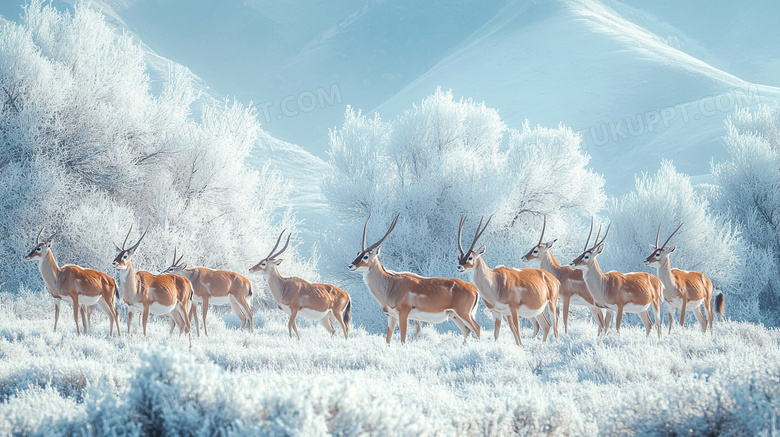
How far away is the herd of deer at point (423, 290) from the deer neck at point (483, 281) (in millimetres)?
17

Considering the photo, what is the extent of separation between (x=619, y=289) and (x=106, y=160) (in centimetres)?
1405

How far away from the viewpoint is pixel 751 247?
75.7 feet

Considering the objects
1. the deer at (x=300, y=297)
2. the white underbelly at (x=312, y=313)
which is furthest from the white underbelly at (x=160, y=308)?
the white underbelly at (x=312, y=313)

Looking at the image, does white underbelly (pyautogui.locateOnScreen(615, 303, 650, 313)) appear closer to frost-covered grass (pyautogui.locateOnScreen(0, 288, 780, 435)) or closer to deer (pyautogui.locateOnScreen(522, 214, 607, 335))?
deer (pyautogui.locateOnScreen(522, 214, 607, 335))

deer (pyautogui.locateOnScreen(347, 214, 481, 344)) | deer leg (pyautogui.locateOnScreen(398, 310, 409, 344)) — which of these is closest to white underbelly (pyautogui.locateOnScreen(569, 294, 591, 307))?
deer (pyautogui.locateOnScreen(347, 214, 481, 344))

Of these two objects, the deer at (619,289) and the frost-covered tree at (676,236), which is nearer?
the deer at (619,289)

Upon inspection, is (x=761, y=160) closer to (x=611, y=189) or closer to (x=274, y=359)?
(x=274, y=359)

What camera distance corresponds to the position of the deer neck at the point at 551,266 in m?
12.8

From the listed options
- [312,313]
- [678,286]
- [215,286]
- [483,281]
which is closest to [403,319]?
[483,281]

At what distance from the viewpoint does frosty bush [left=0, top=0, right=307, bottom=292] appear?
52.2 ft

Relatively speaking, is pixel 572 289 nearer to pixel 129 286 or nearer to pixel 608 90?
pixel 129 286

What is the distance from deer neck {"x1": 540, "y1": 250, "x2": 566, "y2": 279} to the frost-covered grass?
117 inches

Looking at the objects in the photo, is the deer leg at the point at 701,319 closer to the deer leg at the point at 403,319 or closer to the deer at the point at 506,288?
the deer at the point at 506,288

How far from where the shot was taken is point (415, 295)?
33.7ft
